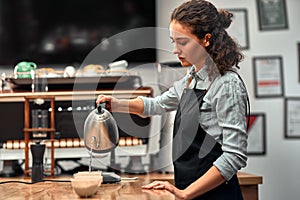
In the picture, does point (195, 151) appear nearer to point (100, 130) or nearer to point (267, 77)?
point (100, 130)

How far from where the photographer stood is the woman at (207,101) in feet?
4.51

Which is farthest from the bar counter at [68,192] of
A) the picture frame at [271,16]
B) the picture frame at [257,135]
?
the picture frame at [271,16]

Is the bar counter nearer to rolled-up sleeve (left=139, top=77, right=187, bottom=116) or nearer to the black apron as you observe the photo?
the black apron

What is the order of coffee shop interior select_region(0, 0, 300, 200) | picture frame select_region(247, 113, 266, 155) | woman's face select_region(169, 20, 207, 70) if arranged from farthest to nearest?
picture frame select_region(247, 113, 266, 155) < coffee shop interior select_region(0, 0, 300, 200) < woman's face select_region(169, 20, 207, 70)

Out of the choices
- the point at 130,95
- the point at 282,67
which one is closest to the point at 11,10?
the point at 130,95

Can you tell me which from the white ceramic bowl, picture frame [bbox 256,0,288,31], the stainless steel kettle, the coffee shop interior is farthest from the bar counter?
picture frame [bbox 256,0,288,31]

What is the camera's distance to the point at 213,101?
143 centimetres

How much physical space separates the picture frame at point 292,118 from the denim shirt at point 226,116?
220cm

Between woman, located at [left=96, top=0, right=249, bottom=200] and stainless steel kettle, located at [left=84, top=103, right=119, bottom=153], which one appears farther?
stainless steel kettle, located at [left=84, top=103, right=119, bottom=153]

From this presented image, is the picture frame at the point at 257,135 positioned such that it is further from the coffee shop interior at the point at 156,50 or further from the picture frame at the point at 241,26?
the picture frame at the point at 241,26

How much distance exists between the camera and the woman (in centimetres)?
138

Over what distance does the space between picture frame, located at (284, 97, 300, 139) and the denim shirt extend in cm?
220

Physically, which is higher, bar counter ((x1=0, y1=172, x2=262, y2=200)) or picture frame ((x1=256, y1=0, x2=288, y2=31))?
picture frame ((x1=256, y1=0, x2=288, y2=31))

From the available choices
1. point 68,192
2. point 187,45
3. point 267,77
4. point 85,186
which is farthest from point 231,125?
point 267,77
